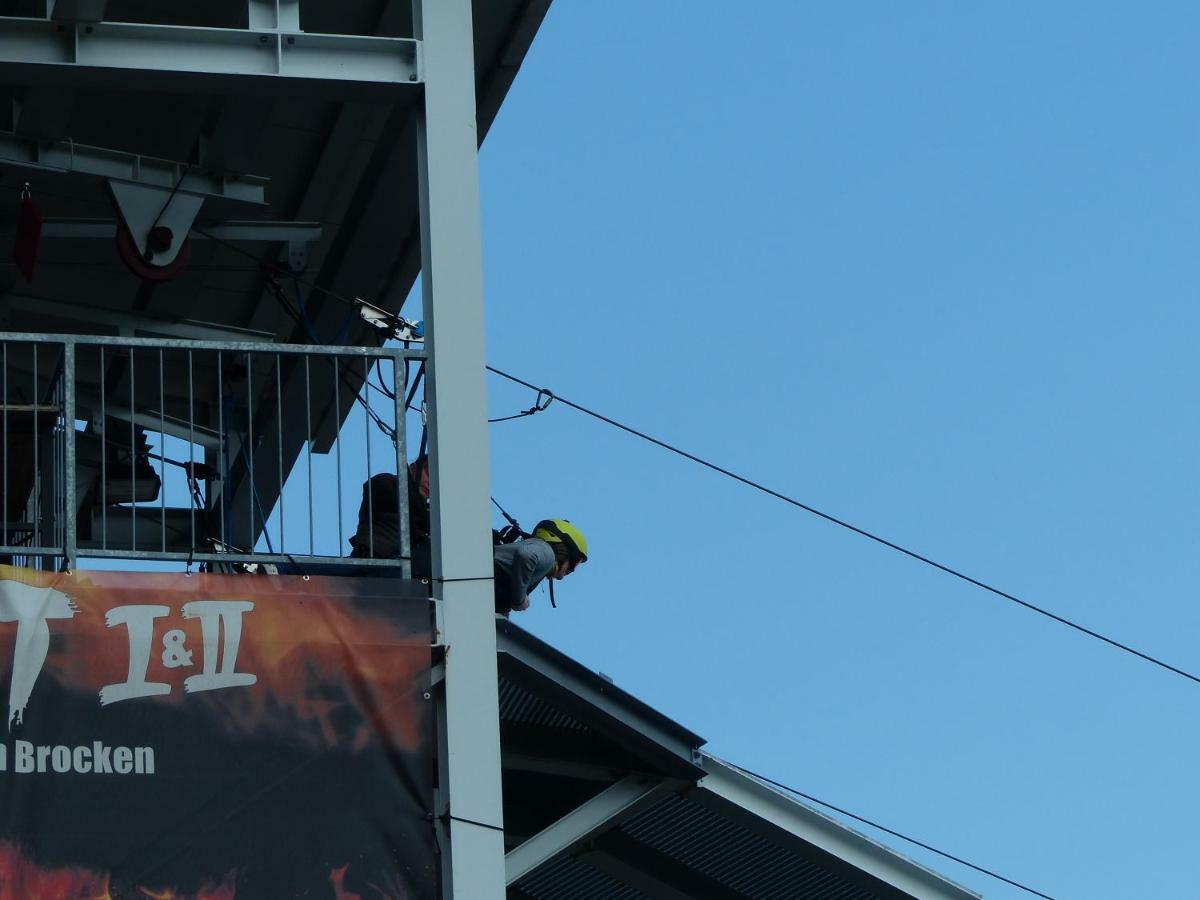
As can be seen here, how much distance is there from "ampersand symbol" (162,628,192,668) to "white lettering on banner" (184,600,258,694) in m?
0.07

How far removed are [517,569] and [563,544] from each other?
700 millimetres

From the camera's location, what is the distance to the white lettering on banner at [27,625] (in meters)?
8.24

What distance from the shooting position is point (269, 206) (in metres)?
12.7

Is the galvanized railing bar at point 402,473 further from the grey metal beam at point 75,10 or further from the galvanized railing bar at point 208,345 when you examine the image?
the grey metal beam at point 75,10

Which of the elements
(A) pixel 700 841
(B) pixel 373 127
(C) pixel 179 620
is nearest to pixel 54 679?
(C) pixel 179 620

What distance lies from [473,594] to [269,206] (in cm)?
466

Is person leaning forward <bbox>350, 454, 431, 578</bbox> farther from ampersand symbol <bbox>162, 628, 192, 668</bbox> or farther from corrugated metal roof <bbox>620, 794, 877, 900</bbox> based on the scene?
corrugated metal roof <bbox>620, 794, 877, 900</bbox>

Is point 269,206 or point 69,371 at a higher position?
point 269,206

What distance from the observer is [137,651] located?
8.41 metres

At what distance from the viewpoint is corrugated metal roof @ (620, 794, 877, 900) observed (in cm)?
1056

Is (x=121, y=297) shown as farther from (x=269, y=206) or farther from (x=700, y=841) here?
(x=700, y=841)

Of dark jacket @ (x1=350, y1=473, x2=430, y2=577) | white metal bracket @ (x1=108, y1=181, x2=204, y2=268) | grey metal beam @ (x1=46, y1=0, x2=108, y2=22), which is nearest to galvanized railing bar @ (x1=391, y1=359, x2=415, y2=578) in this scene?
dark jacket @ (x1=350, y1=473, x2=430, y2=577)

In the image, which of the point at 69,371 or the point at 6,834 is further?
the point at 69,371

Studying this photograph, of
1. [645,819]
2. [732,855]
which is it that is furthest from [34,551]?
[732,855]
